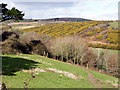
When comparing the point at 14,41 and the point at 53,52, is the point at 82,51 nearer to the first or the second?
the point at 53,52

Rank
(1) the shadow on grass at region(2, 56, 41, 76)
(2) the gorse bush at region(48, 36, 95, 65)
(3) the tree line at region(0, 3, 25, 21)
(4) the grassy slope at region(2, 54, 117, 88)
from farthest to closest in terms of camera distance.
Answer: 1. (2) the gorse bush at region(48, 36, 95, 65)
2. (3) the tree line at region(0, 3, 25, 21)
3. (1) the shadow on grass at region(2, 56, 41, 76)
4. (4) the grassy slope at region(2, 54, 117, 88)

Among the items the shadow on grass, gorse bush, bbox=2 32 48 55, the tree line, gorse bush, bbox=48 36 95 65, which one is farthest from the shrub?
the shadow on grass

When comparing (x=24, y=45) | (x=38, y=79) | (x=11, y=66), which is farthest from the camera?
(x=24, y=45)

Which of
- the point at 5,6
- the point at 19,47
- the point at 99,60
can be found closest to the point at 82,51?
the point at 99,60

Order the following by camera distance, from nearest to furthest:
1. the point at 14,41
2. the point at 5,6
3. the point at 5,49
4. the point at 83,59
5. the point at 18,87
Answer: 1. the point at 18,87
2. the point at 5,6
3. the point at 5,49
4. the point at 14,41
5. the point at 83,59

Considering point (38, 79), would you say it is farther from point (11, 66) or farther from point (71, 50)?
point (71, 50)

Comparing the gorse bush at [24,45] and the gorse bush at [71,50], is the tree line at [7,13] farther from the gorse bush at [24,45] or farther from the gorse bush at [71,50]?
the gorse bush at [71,50]

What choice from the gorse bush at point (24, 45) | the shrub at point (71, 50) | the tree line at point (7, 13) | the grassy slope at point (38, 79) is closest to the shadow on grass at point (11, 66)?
the grassy slope at point (38, 79)

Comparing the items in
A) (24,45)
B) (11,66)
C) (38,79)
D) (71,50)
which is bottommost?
(38,79)

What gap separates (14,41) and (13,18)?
34.9 ft

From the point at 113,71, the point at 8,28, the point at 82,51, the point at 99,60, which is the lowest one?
the point at 113,71

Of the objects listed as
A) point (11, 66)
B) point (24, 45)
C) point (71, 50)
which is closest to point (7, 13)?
point (11, 66)

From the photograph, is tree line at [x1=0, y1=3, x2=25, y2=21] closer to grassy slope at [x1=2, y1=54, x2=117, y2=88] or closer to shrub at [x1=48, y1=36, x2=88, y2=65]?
grassy slope at [x1=2, y1=54, x2=117, y2=88]

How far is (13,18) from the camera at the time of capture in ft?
78.0
